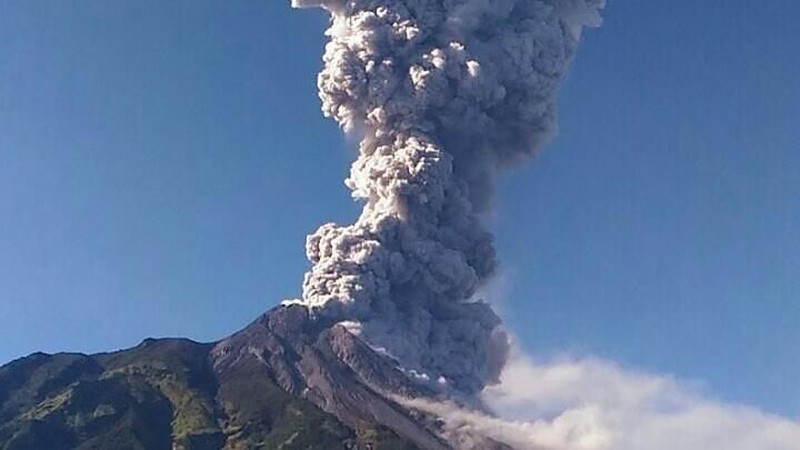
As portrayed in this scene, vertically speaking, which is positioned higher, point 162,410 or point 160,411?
point 162,410

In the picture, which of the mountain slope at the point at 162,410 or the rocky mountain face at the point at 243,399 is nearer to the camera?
the mountain slope at the point at 162,410

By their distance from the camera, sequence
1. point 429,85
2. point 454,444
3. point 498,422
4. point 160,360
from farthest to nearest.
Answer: point 160,360, point 498,422, point 454,444, point 429,85

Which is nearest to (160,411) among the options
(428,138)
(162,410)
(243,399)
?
(162,410)

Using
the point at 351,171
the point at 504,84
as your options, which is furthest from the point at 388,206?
the point at 504,84

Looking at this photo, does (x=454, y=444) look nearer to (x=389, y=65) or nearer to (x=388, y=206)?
(x=388, y=206)

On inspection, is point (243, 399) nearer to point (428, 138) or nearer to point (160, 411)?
point (160, 411)
